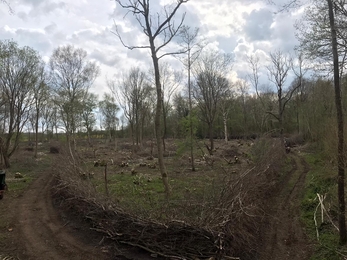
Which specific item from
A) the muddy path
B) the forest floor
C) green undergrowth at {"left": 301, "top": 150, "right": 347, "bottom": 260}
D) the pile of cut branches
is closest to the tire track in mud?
the forest floor

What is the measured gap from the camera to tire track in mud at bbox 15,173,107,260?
6715 millimetres

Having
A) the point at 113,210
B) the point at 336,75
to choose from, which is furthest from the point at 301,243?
the point at 113,210

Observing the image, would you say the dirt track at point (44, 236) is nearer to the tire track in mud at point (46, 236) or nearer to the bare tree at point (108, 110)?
the tire track in mud at point (46, 236)

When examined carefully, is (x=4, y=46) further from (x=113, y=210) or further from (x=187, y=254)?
(x=187, y=254)

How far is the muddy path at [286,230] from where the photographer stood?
280 inches

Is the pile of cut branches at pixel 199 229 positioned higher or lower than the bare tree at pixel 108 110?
lower

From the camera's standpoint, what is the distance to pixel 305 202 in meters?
10.9

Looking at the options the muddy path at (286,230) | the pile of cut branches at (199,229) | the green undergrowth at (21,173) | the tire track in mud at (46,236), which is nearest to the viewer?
the pile of cut branches at (199,229)

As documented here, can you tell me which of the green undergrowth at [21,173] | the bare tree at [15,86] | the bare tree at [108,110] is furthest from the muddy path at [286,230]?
the bare tree at [108,110]

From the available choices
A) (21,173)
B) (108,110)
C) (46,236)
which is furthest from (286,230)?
(108,110)

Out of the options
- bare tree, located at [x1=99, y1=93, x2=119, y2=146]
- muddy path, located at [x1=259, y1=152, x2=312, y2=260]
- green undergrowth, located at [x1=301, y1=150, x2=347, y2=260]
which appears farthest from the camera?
bare tree, located at [x1=99, y1=93, x2=119, y2=146]

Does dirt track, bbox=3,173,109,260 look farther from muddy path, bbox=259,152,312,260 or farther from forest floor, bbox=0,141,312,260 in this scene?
muddy path, bbox=259,152,312,260

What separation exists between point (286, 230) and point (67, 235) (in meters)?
6.66

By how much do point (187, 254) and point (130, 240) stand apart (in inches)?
66.8
